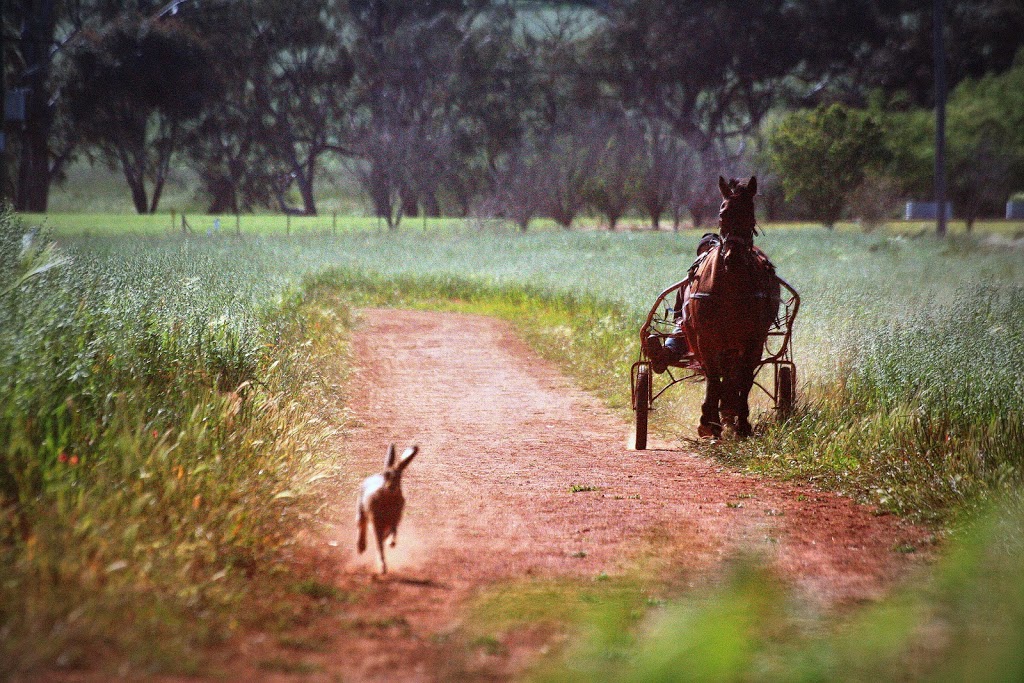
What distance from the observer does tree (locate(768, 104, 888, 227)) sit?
4500 centimetres

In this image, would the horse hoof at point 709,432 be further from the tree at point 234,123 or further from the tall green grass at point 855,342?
the tree at point 234,123

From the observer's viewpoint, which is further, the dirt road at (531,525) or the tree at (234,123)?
the tree at (234,123)

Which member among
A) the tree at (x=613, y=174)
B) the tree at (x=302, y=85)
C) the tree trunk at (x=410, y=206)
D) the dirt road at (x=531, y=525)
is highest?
the tree at (x=302, y=85)

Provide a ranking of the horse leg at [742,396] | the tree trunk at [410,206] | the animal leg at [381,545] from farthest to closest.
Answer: the tree trunk at [410,206]
the horse leg at [742,396]
the animal leg at [381,545]

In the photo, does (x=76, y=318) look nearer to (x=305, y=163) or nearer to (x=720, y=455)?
(x=720, y=455)

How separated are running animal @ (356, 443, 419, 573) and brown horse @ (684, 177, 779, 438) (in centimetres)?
421

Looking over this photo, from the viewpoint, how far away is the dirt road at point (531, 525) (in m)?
4.73

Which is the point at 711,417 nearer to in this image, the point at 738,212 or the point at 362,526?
the point at 738,212

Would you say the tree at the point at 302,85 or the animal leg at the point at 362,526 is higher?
the tree at the point at 302,85

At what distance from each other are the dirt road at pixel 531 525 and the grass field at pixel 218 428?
0.44 m

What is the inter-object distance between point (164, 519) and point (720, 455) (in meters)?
5.18

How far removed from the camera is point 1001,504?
6375 millimetres

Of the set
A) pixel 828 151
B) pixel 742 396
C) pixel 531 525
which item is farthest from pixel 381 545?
pixel 828 151

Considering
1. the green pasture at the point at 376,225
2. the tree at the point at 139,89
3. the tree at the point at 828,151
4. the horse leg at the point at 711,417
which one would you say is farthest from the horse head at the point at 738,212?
the tree at the point at 828,151
